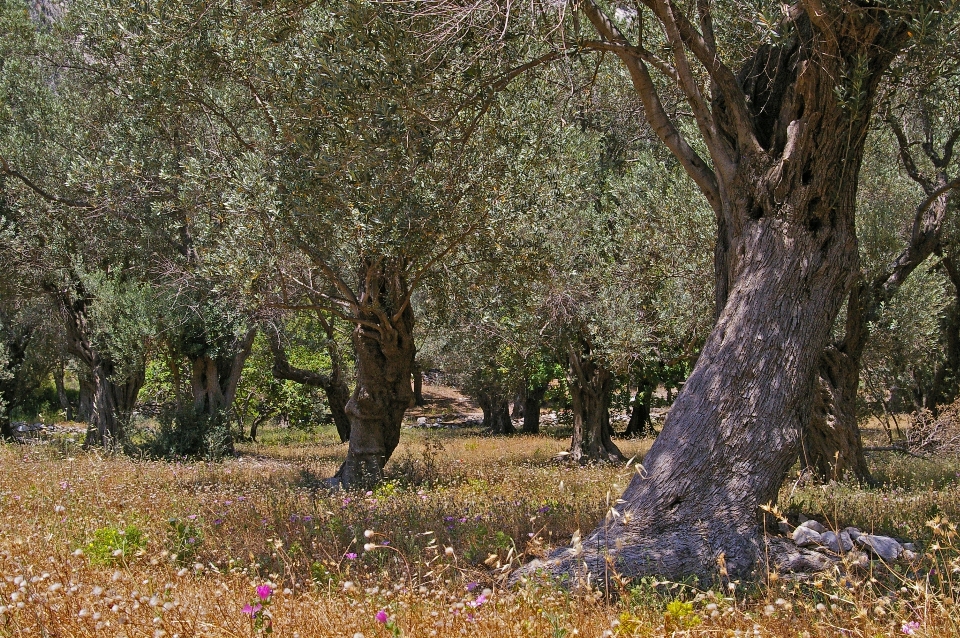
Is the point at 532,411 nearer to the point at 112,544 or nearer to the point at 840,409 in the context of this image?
the point at 840,409

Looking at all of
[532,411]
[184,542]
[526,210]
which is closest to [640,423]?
[532,411]

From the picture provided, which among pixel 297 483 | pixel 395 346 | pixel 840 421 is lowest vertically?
pixel 297 483

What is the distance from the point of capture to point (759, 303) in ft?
17.6

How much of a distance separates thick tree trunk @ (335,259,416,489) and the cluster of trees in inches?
1.7

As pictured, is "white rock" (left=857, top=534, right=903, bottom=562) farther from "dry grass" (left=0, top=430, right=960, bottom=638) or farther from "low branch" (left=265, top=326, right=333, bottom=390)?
"low branch" (left=265, top=326, right=333, bottom=390)

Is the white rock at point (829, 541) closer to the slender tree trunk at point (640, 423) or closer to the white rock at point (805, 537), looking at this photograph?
the white rock at point (805, 537)

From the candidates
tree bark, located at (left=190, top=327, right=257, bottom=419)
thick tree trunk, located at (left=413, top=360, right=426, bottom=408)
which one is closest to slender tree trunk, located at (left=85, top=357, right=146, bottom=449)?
tree bark, located at (left=190, top=327, right=257, bottom=419)

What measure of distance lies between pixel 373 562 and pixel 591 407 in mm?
13786

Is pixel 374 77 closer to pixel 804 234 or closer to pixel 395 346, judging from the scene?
pixel 804 234

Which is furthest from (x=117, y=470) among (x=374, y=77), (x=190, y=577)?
(x=374, y=77)

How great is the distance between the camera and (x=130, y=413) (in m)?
18.4

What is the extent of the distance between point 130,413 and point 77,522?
43.8 feet

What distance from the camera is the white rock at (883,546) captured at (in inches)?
205

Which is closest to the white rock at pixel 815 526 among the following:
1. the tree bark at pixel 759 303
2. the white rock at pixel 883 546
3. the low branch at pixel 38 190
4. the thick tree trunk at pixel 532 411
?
the white rock at pixel 883 546
